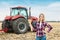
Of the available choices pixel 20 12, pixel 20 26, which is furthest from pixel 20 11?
pixel 20 26

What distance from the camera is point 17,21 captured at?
15641mm

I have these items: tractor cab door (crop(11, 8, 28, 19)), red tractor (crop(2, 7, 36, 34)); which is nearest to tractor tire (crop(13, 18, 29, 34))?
red tractor (crop(2, 7, 36, 34))

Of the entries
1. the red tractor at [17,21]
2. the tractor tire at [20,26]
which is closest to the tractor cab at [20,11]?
the red tractor at [17,21]

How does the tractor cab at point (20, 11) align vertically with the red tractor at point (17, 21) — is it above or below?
above

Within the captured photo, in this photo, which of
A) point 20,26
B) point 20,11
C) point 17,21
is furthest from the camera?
point 20,11

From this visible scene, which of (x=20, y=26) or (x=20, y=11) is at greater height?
(x=20, y=11)

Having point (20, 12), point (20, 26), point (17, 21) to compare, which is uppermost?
point (20, 12)

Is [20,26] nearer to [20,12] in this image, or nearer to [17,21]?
[17,21]

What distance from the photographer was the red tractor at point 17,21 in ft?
51.5

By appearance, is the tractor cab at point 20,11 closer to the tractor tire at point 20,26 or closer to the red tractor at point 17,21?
the red tractor at point 17,21

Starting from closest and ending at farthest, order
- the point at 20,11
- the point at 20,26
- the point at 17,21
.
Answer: the point at 17,21
the point at 20,26
the point at 20,11

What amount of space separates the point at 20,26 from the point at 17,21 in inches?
21.2

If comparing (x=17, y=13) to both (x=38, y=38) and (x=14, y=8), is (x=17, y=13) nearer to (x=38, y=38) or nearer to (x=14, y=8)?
(x=14, y=8)

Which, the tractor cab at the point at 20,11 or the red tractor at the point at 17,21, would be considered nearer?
the red tractor at the point at 17,21
